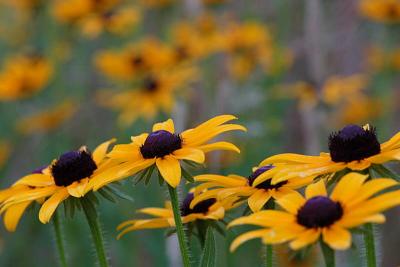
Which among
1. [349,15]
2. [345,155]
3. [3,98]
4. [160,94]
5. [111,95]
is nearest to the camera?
[345,155]

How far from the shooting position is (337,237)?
3.57 feet

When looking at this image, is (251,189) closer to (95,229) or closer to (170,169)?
(170,169)

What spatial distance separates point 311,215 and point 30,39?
4897mm

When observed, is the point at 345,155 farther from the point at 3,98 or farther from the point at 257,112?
the point at 257,112

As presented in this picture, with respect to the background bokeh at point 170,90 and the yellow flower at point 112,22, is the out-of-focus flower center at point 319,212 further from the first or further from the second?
the yellow flower at point 112,22

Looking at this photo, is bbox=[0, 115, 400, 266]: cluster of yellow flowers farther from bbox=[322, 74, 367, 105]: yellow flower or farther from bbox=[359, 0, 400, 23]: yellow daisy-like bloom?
bbox=[359, 0, 400, 23]: yellow daisy-like bloom

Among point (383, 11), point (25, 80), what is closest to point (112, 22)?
point (25, 80)

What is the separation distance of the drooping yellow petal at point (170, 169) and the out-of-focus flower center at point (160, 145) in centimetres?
2

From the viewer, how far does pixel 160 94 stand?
372cm

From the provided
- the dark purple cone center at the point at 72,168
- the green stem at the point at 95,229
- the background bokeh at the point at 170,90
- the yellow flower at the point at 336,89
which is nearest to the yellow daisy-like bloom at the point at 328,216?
the green stem at the point at 95,229

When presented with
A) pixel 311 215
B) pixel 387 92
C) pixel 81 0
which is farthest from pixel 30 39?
pixel 311 215

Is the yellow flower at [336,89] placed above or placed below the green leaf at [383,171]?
above

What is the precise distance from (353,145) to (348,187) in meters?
0.20

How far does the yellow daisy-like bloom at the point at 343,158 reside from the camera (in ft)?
4.34
